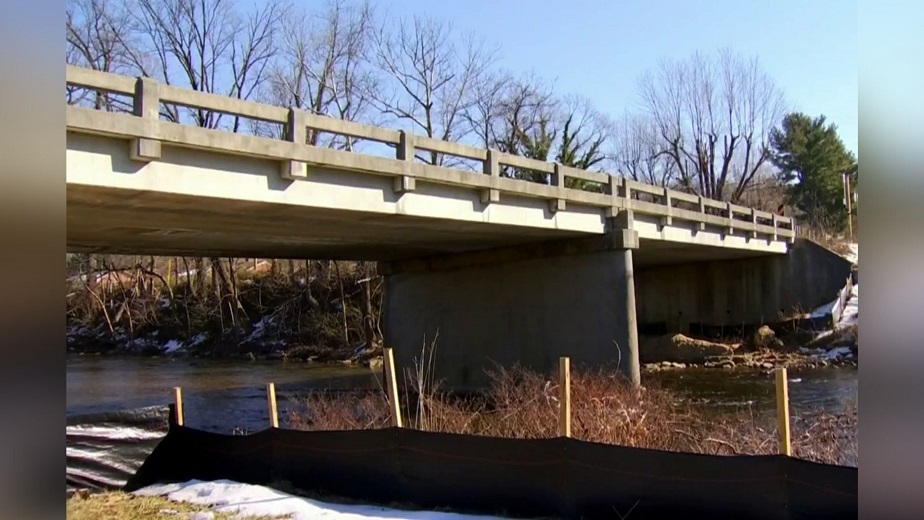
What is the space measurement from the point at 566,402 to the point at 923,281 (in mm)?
6259

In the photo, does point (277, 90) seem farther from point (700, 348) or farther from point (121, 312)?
point (700, 348)

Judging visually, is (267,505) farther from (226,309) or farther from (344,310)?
(226,309)

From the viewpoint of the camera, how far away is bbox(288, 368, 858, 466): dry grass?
8.32 metres

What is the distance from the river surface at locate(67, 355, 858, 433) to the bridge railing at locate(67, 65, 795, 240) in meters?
4.50

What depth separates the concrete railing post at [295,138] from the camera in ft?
33.8

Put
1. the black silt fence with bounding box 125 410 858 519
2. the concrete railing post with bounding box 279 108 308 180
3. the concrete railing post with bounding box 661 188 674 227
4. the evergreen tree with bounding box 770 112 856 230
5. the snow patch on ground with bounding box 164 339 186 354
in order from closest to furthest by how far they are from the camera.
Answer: the black silt fence with bounding box 125 410 858 519, the concrete railing post with bounding box 279 108 308 180, the concrete railing post with bounding box 661 188 674 227, the evergreen tree with bounding box 770 112 856 230, the snow patch on ground with bounding box 164 339 186 354

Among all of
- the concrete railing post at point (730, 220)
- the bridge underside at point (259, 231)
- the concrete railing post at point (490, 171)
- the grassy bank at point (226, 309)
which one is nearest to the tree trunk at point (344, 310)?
the grassy bank at point (226, 309)

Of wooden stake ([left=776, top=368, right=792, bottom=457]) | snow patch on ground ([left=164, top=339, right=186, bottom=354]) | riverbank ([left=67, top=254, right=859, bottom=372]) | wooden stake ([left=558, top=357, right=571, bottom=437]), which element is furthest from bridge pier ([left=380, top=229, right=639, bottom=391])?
snow patch on ground ([left=164, top=339, right=186, bottom=354])

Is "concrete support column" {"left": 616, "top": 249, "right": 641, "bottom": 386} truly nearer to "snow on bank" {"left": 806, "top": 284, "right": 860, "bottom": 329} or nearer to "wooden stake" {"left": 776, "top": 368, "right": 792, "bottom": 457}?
"wooden stake" {"left": 776, "top": 368, "right": 792, "bottom": 457}

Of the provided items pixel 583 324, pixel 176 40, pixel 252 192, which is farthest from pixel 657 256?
pixel 176 40

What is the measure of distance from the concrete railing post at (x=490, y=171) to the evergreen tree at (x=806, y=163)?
19974 millimetres

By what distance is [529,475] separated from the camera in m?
6.66

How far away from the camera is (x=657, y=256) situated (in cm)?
2406

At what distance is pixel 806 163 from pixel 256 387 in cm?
2841
